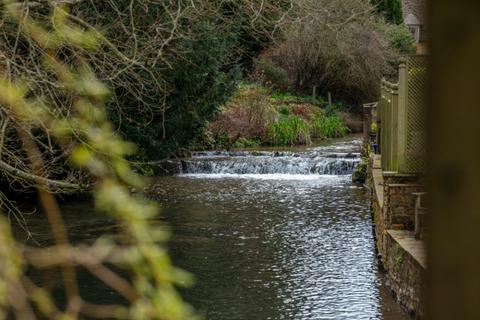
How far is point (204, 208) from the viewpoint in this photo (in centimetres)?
1580

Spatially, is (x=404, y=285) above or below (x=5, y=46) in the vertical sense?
below

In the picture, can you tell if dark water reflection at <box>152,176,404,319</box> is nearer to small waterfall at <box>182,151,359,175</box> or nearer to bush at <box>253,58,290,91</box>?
small waterfall at <box>182,151,359,175</box>

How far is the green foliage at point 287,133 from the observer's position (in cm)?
2912

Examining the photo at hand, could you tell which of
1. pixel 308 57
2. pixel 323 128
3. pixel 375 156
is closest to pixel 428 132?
pixel 375 156

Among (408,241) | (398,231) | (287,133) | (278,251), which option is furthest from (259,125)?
(408,241)

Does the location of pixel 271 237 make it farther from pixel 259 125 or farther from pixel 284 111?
pixel 284 111

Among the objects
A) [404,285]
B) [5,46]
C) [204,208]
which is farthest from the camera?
[204,208]

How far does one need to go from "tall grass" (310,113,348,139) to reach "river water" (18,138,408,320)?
8839mm

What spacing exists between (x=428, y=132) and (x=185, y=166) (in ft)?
73.9

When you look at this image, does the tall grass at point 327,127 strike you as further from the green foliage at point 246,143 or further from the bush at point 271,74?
the bush at point 271,74

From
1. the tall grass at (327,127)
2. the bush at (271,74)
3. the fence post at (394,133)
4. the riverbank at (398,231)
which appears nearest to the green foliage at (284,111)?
the tall grass at (327,127)

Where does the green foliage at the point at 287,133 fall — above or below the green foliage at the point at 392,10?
below

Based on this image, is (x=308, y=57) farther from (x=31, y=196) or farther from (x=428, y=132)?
(x=428, y=132)

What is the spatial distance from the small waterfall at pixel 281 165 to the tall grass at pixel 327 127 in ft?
26.3
